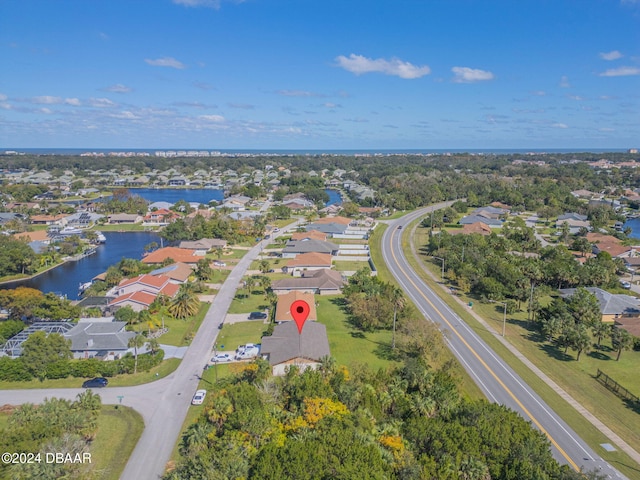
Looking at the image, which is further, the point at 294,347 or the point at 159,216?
the point at 159,216

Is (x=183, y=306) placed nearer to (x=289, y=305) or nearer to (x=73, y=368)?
(x=289, y=305)

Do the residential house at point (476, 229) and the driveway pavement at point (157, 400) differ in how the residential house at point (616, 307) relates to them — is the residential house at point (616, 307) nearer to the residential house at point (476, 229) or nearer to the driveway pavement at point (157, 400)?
the residential house at point (476, 229)

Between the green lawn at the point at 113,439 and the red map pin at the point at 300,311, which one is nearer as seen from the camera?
the green lawn at the point at 113,439

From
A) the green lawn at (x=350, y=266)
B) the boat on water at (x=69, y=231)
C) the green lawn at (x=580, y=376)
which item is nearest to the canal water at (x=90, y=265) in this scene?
the boat on water at (x=69, y=231)

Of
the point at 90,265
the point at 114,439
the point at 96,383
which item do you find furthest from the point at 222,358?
the point at 90,265

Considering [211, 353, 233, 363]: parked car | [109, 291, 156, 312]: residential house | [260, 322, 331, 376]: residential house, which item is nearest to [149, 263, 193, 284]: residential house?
[109, 291, 156, 312]: residential house
